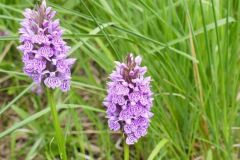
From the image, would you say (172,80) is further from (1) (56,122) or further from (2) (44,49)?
(2) (44,49)

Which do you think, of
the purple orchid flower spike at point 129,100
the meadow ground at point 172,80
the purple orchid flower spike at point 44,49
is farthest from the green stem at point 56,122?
the meadow ground at point 172,80

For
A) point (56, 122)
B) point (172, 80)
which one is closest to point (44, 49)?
point (56, 122)

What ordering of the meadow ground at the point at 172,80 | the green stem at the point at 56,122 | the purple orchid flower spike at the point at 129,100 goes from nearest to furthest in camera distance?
the purple orchid flower spike at the point at 129,100
the green stem at the point at 56,122
the meadow ground at the point at 172,80

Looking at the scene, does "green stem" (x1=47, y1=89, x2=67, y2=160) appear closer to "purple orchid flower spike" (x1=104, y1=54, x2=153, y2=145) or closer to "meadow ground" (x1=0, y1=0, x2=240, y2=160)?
"purple orchid flower spike" (x1=104, y1=54, x2=153, y2=145)

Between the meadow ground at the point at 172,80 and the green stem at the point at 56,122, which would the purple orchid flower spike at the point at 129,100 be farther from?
the meadow ground at the point at 172,80

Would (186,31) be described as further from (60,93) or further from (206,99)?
→ (60,93)

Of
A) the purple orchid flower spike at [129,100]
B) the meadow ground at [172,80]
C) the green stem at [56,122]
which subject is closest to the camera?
the purple orchid flower spike at [129,100]
